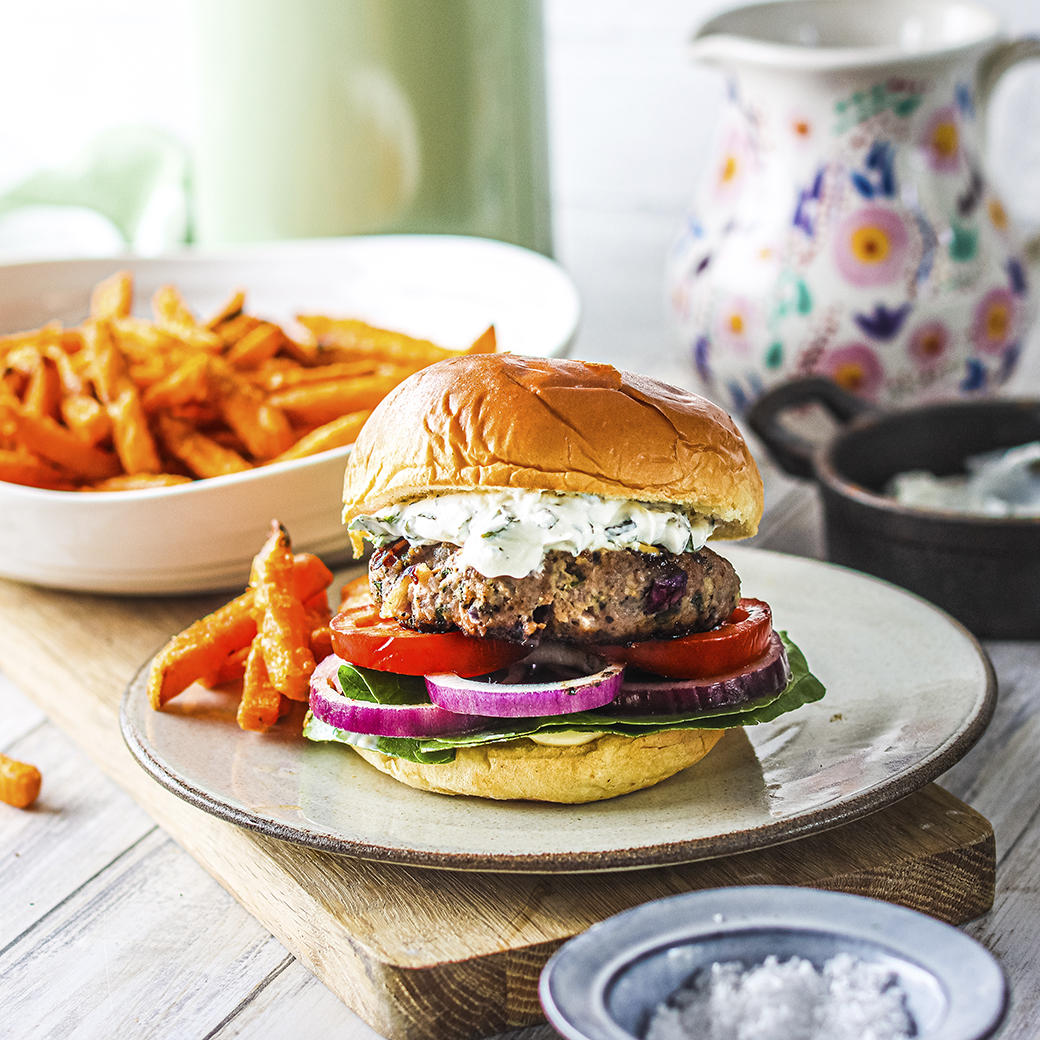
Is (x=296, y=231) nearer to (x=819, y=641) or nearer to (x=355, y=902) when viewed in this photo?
(x=819, y=641)

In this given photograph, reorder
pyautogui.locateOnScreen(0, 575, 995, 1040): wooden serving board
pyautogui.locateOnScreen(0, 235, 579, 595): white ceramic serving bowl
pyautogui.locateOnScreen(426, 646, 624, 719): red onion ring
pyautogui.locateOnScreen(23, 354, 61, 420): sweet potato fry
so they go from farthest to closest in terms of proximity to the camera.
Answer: pyautogui.locateOnScreen(23, 354, 61, 420): sweet potato fry
pyautogui.locateOnScreen(0, 235, 579, 595): white ceramic serving bowl
pyautogui.locateOnScreen(426, 646, 624, 719): red onion ring
pyautogui.locateOnScreen(0, 575, 995, 1040): wooden serving board

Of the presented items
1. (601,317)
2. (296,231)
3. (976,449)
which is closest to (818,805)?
(976,449)

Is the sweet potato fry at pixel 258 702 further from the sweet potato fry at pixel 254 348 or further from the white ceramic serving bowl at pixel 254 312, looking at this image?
the sweet potato fry at pixel 254 348

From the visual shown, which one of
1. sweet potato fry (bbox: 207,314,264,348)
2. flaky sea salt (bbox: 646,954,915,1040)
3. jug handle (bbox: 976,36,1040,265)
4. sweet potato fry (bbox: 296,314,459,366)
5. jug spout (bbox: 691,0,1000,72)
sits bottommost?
flaky sea salt (bbox: 646,954,915,1040)

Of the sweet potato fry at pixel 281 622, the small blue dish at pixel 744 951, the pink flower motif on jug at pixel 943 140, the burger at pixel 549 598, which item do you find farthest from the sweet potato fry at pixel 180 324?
the small blue dish at pixel 744 951

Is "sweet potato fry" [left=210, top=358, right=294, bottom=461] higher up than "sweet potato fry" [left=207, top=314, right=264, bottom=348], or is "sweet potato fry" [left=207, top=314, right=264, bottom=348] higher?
"sweet potato fry" [left=207, top=314, right=264, bottom=348]

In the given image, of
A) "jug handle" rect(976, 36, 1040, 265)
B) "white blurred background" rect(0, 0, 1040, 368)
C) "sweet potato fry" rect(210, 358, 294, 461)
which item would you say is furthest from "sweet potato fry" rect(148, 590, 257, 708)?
"white blurred background" rect(0, 0, 1040, 368)

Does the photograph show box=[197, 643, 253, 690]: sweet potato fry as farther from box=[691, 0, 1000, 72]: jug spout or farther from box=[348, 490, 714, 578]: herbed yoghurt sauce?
box=[691, 0, 1000, 72]: jug spout
